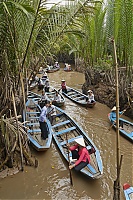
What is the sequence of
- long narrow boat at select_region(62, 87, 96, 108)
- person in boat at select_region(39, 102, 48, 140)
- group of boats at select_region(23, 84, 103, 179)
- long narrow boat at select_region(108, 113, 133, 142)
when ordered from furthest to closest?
long narrow boat at select_region(62, 87, 96, 108) → long narrow boat at select_region(108, 113, 133, 142) → person in boat at select_region(39, 102, 48, 140) → group of boats at select_region(23, 84, 103, 179)

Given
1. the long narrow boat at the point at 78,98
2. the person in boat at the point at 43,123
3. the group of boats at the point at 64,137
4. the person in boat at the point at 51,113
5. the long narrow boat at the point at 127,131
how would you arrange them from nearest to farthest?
the group of boats at the point at 64,137 → the person in boat at the point at 43,123 → the long narrow boat at the point at 127,131 → the person in boat at the point at 51,113 → the long narrow boat at the point at 78,98

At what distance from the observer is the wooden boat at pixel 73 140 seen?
5070 millimetres

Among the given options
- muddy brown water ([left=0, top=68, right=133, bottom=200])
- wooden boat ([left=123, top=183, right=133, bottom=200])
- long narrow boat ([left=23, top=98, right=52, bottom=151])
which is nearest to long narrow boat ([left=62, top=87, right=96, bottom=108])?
long narrow boat ([left=23, top=98, right=52, bottom=151])

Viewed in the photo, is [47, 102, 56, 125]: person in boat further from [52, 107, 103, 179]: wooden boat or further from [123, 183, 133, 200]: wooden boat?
[123, 183, 133, 200]: wooden boat

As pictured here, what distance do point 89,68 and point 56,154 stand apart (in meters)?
6.55

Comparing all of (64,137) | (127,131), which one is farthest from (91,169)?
(127,131)

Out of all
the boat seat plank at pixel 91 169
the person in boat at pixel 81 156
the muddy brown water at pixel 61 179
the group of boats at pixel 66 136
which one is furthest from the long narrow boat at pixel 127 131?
the person in boat at pixel 81 156

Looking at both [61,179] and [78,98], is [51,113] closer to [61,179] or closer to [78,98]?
[61,179]

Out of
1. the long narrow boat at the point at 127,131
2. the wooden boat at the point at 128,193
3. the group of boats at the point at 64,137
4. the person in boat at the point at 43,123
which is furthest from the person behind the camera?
the long narrow boat at the point at 127,131

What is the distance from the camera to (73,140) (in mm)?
6578

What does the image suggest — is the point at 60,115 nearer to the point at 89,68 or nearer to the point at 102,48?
the point at 89,68

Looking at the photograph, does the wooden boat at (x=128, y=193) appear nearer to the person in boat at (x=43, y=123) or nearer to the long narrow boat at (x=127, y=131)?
the long narrow boat at (x=127, y=131)

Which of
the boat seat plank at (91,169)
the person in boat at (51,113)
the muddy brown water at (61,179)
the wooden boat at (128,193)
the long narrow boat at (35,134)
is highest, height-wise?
the person in boat at (51,113)

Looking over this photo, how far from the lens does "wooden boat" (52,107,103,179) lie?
5.07m
